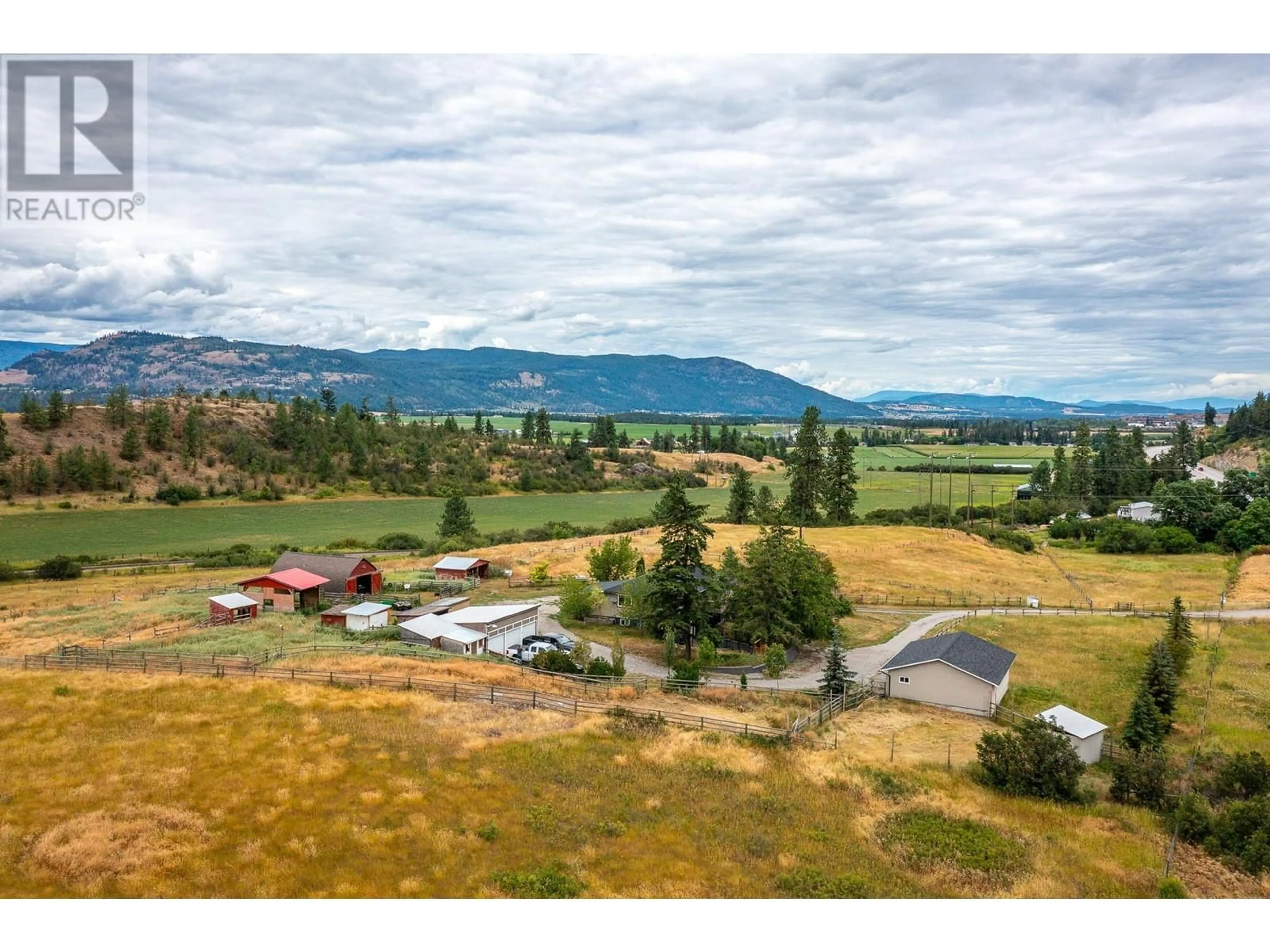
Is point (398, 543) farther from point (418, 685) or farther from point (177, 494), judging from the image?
point (418, 685)

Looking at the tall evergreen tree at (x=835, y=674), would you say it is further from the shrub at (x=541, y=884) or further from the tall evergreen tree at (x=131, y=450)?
the tall evergreen tree at (x=131, y=450)

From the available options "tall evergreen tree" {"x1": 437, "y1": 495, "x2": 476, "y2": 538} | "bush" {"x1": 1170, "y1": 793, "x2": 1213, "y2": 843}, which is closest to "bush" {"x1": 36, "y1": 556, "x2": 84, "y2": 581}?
"tall evergreen tree" {"x1": 437, "y1": 495, "x2": 476, "y2": 538}

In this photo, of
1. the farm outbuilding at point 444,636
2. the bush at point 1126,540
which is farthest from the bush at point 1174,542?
the farm outbuilding at point 444,636

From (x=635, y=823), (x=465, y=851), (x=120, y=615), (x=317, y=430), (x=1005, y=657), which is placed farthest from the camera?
(x=317, y=430)

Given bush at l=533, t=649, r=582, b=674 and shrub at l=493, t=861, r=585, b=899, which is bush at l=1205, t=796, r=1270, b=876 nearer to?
shrub at l=493, t=861, r=585, b=899

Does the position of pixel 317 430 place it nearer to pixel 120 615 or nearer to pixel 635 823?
pixel 120 615

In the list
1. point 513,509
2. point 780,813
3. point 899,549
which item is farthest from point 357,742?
point 513,509
